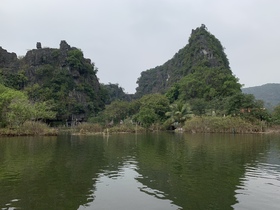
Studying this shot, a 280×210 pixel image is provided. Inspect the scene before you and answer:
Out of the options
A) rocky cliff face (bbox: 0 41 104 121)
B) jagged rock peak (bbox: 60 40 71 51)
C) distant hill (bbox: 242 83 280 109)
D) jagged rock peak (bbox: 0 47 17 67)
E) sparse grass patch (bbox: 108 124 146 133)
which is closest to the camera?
sparse grass patch (bbox: 108 124 146 133)

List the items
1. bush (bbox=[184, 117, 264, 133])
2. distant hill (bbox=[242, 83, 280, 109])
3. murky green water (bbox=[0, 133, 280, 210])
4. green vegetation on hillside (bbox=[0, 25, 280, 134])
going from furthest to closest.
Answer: distant hill (bbox=[242, 83, 280, 109]) < green vegetation on hillside (bbox=[0, 25, 280, 134]) < bush (bbox=[184, 117, 264, 133]) < murky green water (bbox=[0, 133, 280, 210])

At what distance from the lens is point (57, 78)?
68.5 m

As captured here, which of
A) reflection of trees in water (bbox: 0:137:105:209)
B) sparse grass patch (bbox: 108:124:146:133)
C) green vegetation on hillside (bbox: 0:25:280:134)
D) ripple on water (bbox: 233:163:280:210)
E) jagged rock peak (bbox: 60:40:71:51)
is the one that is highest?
jagged rock peak (bbox: 60:40:71:51)

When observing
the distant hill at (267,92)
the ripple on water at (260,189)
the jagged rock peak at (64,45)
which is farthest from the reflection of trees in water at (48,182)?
the distant hill at (267,92)

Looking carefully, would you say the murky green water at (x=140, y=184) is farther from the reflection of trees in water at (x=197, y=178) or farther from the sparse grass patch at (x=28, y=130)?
the sparse grass patch at (x=28, y=130)

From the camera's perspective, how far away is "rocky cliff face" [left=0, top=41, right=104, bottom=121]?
65.5 metres

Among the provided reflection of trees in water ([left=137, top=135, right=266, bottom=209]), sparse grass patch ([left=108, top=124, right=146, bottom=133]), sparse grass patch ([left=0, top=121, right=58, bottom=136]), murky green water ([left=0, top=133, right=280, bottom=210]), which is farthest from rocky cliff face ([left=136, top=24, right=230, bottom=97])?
murky green water ([left=0, top=133, right=280, bottom=210])

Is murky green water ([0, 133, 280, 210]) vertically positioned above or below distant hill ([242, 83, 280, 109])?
below

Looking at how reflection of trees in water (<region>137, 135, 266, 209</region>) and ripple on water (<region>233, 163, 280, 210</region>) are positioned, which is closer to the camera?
ripple on water (<region>233, 163, 280, 210</region>)

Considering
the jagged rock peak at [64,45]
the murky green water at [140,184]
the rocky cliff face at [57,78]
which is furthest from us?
the jagged rock peak at [64,45]

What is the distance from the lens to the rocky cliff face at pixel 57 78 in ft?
215

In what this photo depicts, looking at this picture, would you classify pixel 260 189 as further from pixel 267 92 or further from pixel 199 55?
pixel 267 92

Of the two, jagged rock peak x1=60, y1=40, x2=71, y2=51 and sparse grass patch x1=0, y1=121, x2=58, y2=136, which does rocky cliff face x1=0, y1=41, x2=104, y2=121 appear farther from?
sparse grass patch x1=0, y1=121, x2=58, y2=136

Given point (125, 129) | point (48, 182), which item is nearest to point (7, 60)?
point (125, 129)
